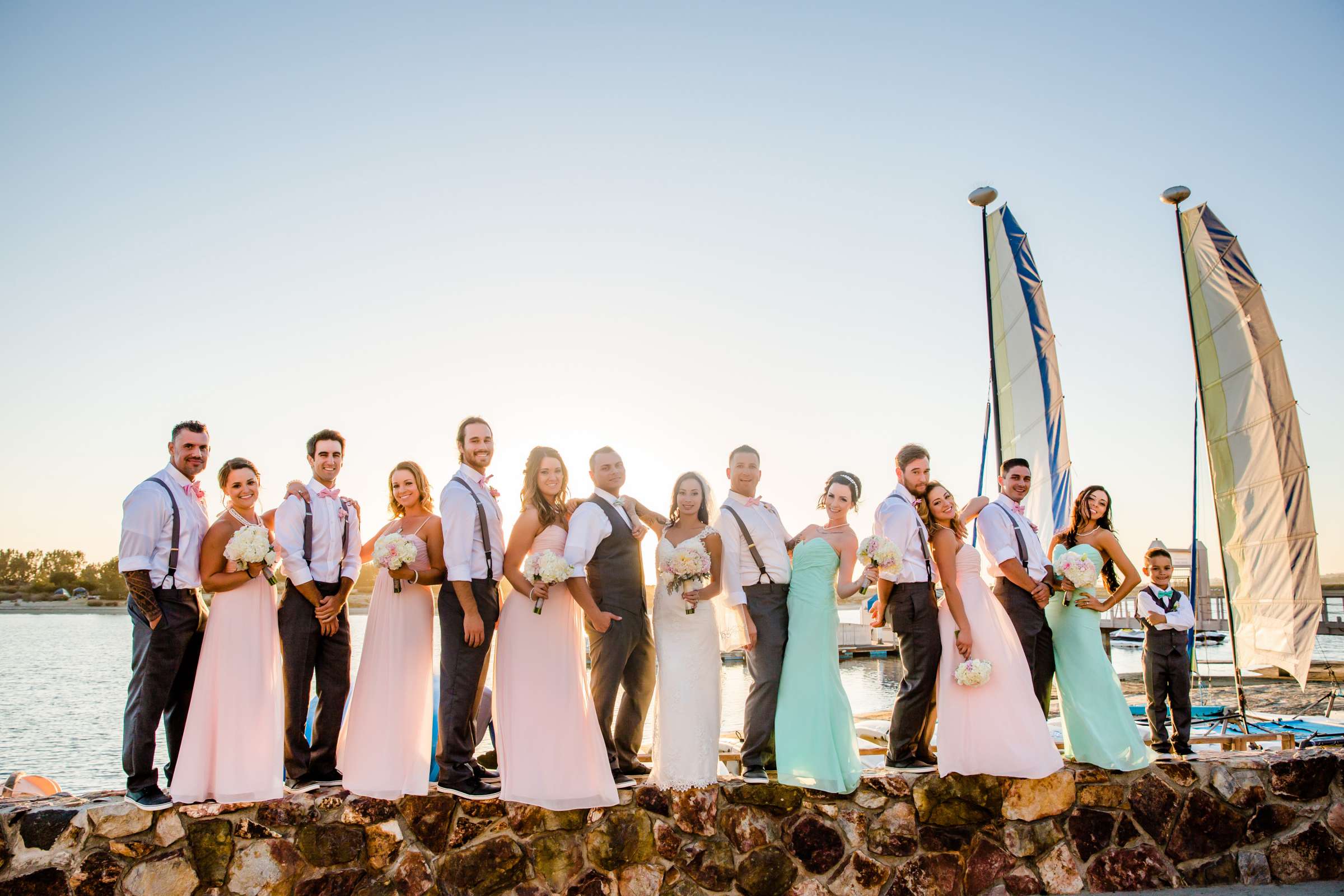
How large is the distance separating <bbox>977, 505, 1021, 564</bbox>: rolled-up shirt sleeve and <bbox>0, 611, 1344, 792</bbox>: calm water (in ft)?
7.10

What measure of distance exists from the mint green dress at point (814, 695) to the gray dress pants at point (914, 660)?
17.8 inches

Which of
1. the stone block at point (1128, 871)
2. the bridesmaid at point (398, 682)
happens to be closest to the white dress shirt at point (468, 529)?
the bridesmaid at point (398, 682)

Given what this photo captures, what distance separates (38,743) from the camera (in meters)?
23.8

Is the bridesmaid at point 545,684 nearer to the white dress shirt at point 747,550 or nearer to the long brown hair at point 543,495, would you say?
the long brown hair at point 543,495

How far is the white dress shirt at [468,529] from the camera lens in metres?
5.45

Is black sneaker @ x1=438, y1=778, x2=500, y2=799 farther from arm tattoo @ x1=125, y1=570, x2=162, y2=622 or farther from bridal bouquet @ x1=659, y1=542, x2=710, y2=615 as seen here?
arm tattoo @ x1=125, y1=570, x2=162, y2=622

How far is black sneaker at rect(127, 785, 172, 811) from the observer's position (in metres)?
5.08

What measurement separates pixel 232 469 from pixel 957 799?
17.5 ft

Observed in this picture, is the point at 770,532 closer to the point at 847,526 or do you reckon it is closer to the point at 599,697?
the point at 847,526

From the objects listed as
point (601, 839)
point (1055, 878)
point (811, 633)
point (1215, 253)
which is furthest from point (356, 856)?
point (1215, 253)

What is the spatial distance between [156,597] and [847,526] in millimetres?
4583

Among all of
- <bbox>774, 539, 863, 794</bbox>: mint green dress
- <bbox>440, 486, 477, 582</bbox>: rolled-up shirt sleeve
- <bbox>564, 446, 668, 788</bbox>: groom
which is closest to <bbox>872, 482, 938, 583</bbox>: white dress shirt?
<bbox>774, 539, 863, 794</bbox>: mint green dress

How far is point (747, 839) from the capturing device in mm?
5590

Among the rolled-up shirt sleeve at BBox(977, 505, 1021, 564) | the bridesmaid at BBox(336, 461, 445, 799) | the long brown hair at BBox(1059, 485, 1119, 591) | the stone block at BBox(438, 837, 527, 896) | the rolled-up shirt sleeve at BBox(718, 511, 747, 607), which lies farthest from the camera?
the long brown hair at BBox(1059, 485, 1119, 591)
